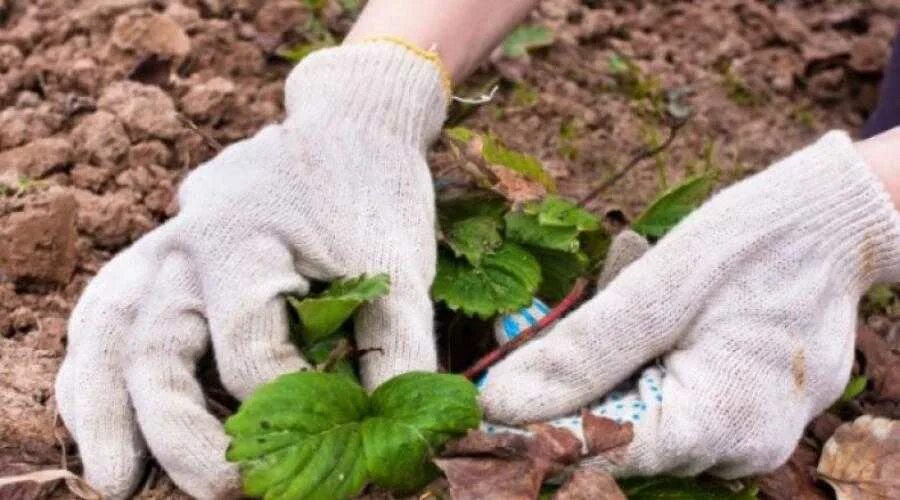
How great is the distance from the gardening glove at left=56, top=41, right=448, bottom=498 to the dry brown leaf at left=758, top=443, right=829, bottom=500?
0.54 m

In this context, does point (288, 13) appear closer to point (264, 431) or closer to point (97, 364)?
point (97, 364)

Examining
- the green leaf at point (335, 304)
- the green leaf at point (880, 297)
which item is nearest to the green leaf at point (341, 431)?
the green leaf at point (335, 304)

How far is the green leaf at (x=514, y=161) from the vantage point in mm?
1768

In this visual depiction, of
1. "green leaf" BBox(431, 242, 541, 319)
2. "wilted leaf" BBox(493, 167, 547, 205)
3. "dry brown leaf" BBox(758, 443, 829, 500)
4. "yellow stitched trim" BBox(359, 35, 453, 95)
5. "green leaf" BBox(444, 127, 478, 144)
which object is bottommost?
"dry brown leaf" BBox(758, 443, 829, 500)

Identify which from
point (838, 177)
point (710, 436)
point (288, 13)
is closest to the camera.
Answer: point (710, 436)

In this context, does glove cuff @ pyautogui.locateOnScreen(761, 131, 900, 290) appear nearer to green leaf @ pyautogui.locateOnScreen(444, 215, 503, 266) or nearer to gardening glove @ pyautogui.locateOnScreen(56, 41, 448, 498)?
green leaf @ pyautogui.locateOnScreen(444, 215, 503, 266)

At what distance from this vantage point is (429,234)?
165 centimetres

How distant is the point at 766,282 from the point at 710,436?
0.24m

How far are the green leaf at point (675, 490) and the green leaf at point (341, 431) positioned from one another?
11.0 inches

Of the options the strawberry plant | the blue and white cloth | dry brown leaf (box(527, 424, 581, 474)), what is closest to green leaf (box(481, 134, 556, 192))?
the strawberry plant

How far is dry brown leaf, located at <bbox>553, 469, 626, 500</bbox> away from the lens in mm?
1368

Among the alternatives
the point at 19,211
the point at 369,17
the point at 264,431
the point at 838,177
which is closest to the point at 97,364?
the point at 264,431

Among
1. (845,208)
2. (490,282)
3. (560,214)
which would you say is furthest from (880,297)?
(490,282)

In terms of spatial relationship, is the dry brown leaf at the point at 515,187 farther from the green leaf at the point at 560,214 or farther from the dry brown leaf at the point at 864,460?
the dry brown leaf at the point at 864,460
